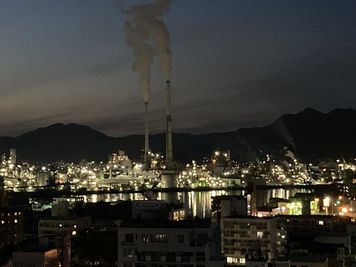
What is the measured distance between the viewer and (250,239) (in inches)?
292

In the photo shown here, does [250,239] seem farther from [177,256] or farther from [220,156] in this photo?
[220,156]

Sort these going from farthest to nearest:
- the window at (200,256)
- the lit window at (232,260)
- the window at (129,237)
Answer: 1. the lit window at (232,260)
2. the window at (129,237)
3. the window at (200,256)

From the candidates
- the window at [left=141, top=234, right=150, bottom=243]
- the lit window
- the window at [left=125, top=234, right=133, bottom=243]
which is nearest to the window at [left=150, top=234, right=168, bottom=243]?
the window at [left=141, top=234, right=150, bottom=243]

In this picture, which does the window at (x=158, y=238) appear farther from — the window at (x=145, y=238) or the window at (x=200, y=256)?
the window at (x=200, y=256)

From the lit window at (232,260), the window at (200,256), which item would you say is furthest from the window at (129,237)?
the lit window at (232,260)

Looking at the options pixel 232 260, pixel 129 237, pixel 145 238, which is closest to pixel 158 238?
pixel 145 238

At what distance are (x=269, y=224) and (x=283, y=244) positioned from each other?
0.44m

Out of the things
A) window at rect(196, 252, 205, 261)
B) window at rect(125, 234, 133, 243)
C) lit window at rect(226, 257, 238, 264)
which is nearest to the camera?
window at rect(196, 252, 205, 261)

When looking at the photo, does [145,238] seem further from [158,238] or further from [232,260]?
[232,260]

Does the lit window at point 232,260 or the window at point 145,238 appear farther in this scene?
the lit window at point 232,260

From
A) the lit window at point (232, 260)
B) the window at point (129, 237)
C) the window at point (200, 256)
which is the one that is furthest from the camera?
the lit window at point (232, 260)

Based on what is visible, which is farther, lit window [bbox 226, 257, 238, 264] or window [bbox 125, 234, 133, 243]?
lit window [bbox 226, 257, 238, 264]

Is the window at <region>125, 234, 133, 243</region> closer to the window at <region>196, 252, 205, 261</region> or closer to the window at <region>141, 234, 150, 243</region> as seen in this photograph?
the window at <region>141, 234, 150, 243</region>

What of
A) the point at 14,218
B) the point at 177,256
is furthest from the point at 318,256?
the point at 14,218
